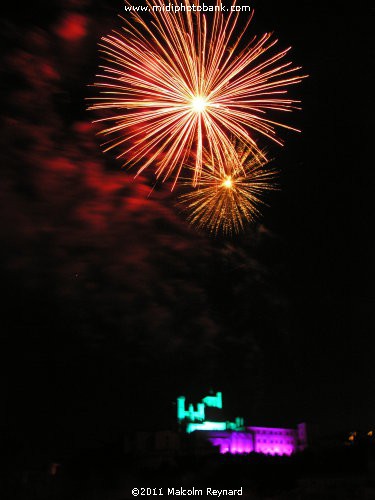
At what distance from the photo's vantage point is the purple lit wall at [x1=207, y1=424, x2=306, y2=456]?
3569 cm

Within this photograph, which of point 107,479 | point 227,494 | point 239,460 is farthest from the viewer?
point 239,460

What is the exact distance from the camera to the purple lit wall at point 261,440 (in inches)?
1405

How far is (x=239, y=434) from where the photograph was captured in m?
36.7

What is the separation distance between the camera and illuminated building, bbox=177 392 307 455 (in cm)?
3584

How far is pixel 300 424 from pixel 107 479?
1929 cm

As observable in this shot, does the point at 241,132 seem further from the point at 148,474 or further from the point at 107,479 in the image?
the point at 148,474

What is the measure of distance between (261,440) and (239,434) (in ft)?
6.14

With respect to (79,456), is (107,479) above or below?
below

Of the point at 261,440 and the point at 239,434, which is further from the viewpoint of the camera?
the point at 261,440

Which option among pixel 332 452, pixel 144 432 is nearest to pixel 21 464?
pixel 144 432

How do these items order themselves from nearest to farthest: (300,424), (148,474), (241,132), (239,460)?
(241,132) → (148,474) → (239,460) → (300,424)

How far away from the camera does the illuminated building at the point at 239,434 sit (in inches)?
1411

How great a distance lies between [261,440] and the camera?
3738 cm

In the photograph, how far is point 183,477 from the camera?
24781 millimetres
